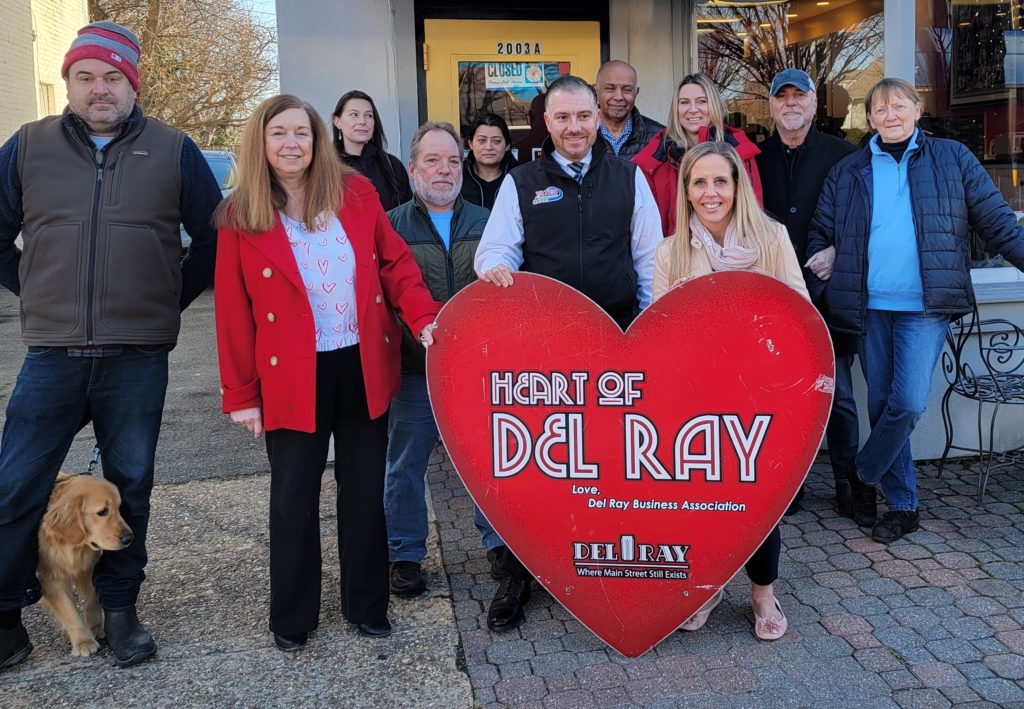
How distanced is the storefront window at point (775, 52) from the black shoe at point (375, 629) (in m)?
4.48

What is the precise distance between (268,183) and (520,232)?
0.90 metres

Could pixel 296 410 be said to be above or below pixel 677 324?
below

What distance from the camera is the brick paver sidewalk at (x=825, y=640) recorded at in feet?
9.54

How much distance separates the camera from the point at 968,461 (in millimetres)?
5090

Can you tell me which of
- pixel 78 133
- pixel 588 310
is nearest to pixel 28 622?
pixel 78 133

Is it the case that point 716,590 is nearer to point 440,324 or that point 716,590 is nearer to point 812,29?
point 440,324

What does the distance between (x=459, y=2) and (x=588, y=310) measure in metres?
3.88

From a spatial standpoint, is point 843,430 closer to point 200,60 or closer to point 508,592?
point 508,592

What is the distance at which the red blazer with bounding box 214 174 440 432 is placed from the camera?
3.06 metres

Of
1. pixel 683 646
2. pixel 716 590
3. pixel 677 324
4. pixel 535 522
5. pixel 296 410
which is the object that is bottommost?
pixel 683 646

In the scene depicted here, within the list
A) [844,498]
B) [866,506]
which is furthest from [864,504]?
[844,498]

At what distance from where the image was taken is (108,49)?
10.2 ft

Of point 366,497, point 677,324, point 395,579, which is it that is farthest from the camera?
point 395,579

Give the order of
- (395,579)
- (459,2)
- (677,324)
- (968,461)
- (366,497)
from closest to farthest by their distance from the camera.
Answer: (677,324)
(366,497)
(395,579)
(968,461)
(459,2)
